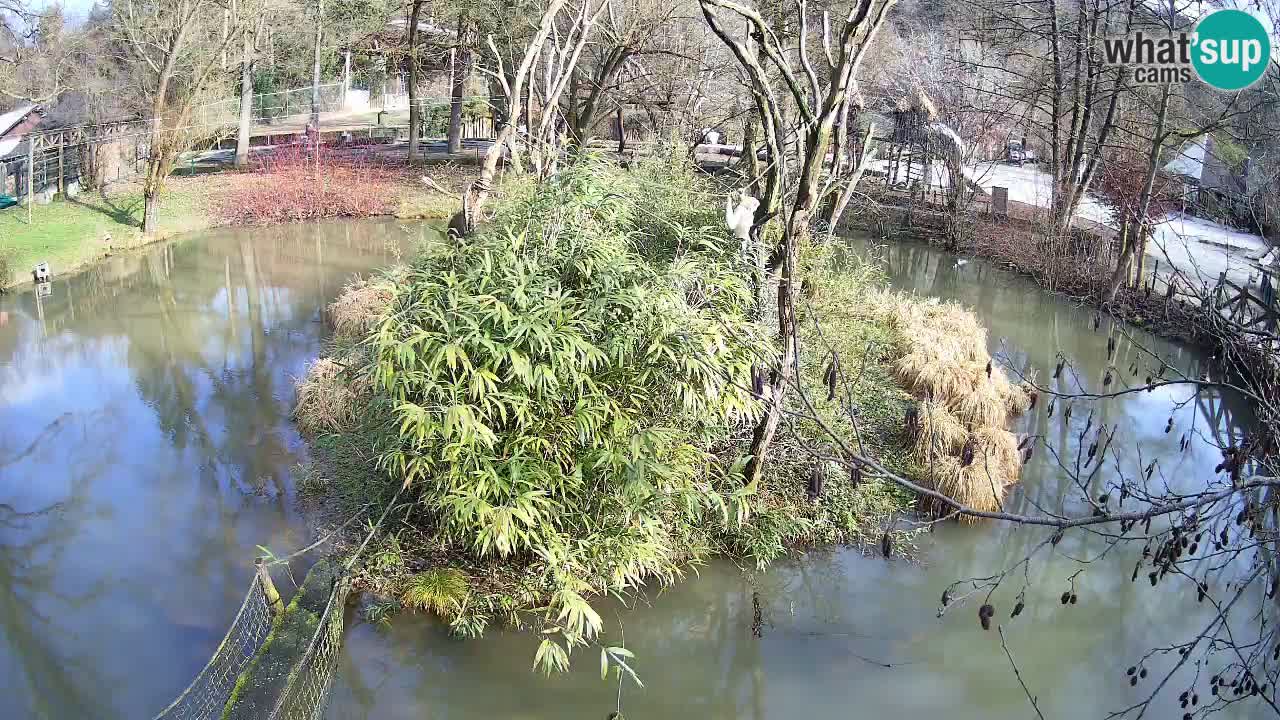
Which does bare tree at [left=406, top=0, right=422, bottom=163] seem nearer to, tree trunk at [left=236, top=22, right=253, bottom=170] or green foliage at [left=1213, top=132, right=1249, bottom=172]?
tree trunk at [left=236, top=22, right=253, bottom=170]

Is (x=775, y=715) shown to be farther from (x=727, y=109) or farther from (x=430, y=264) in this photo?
(x=727, y=109)

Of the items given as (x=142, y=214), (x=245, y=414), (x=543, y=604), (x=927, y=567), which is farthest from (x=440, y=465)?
(x=142, y=214)

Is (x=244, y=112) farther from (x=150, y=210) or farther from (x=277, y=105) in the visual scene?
(x=277, y=105)

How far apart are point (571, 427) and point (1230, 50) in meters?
7.16

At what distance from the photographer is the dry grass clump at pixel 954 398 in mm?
6980

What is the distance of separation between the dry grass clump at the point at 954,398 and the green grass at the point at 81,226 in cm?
947

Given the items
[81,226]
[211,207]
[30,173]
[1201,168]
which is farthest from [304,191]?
[1201,168]

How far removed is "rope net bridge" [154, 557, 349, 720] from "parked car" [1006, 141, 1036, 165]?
55.6 ft

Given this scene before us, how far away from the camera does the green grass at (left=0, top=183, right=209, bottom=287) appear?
12227 mm

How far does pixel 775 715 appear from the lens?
5246mm

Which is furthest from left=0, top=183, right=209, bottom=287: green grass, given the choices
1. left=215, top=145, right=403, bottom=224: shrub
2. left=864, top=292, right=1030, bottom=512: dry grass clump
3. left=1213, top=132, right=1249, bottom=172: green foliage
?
left=1213, top=132, right=1249, bottom=172: green foliage

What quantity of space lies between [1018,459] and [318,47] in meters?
17.3

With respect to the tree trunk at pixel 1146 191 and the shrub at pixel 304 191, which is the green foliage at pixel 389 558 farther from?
the shrub at pixel 304 191

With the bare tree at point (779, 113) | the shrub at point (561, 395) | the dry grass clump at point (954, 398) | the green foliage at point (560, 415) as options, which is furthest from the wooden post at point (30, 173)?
the bare tree at point (779, 113)
